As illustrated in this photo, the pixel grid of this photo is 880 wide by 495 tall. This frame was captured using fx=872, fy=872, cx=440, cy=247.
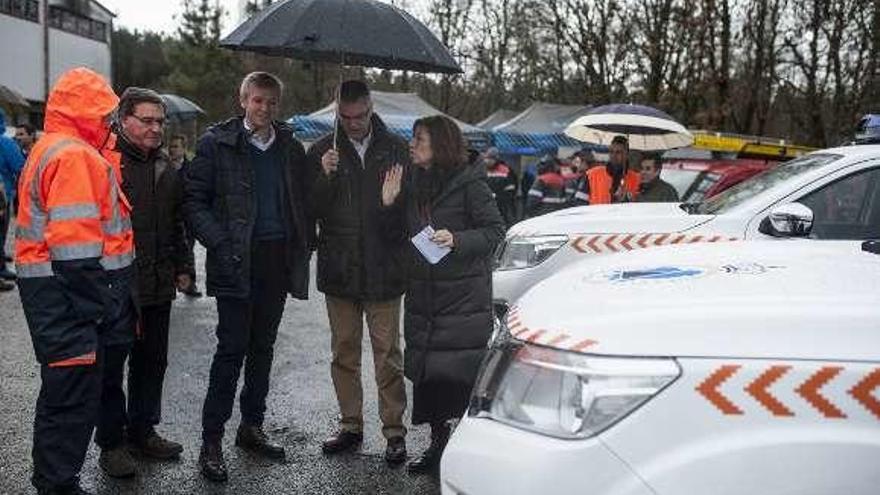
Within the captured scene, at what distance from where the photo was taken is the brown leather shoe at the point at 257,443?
4402mm

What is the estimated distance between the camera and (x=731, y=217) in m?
5.39

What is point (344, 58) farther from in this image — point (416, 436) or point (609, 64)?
point (609, 64)

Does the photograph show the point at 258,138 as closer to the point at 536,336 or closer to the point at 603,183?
the point at 536,336

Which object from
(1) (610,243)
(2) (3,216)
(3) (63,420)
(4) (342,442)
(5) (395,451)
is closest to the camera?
(3) (63,420)

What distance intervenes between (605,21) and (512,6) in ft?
31.4

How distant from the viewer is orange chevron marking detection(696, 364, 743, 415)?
192 centimetres

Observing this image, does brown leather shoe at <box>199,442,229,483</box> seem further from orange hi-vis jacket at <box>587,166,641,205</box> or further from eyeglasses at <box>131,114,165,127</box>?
orange hi-vis jacket at <box>587,166,641,205</box>

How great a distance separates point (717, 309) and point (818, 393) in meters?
0.30

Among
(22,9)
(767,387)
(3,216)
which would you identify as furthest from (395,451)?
(22,9)

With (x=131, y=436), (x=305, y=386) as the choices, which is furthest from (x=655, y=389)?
(x=305, y=386)

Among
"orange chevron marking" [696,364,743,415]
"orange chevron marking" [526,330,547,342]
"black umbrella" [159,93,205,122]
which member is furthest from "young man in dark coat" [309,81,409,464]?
"black umbrella" [159,93,205,122]

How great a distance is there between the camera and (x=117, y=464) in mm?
4098

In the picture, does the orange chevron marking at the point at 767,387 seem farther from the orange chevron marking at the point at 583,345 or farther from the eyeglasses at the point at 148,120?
the eyeglasses at the point at 148,120

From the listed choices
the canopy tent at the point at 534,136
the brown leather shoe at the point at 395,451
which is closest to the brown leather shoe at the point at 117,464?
the brown leather shoe at the point at 395,451
